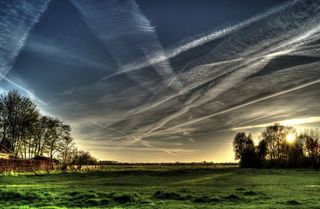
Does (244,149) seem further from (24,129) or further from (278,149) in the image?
(24,129)

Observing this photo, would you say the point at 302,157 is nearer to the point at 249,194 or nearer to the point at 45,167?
the point at 45,167

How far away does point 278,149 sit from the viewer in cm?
14150

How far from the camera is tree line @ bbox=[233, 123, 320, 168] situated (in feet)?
406

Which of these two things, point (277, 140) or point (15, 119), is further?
point (277, 140)

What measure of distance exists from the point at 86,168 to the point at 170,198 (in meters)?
94.5

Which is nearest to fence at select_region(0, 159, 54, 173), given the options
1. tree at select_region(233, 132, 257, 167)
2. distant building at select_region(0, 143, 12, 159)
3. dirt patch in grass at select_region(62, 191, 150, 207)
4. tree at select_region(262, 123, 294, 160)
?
distant building at select_region(0, 143, 12, 159)

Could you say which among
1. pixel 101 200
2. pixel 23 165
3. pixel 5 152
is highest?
pixel 5 152

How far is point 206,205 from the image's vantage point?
92.1 ft

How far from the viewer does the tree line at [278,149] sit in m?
124

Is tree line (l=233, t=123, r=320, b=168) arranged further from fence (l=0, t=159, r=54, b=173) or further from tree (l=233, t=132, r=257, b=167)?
Answer: fence (l=0, t=159, r=54, b=173)

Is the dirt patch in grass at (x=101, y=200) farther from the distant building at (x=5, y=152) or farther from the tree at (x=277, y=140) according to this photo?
the tree at (x=277, y=140)

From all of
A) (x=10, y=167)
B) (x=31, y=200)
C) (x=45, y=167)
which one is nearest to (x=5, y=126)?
(x=45, y=167)

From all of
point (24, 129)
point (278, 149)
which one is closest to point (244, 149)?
point (278, 149)

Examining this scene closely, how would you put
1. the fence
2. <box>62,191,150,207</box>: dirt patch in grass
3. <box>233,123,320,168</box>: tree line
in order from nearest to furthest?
<box>62,191,150,207</box>: dirt patch in grass < the fence < <box>233,123,320,168</box>: tree line
